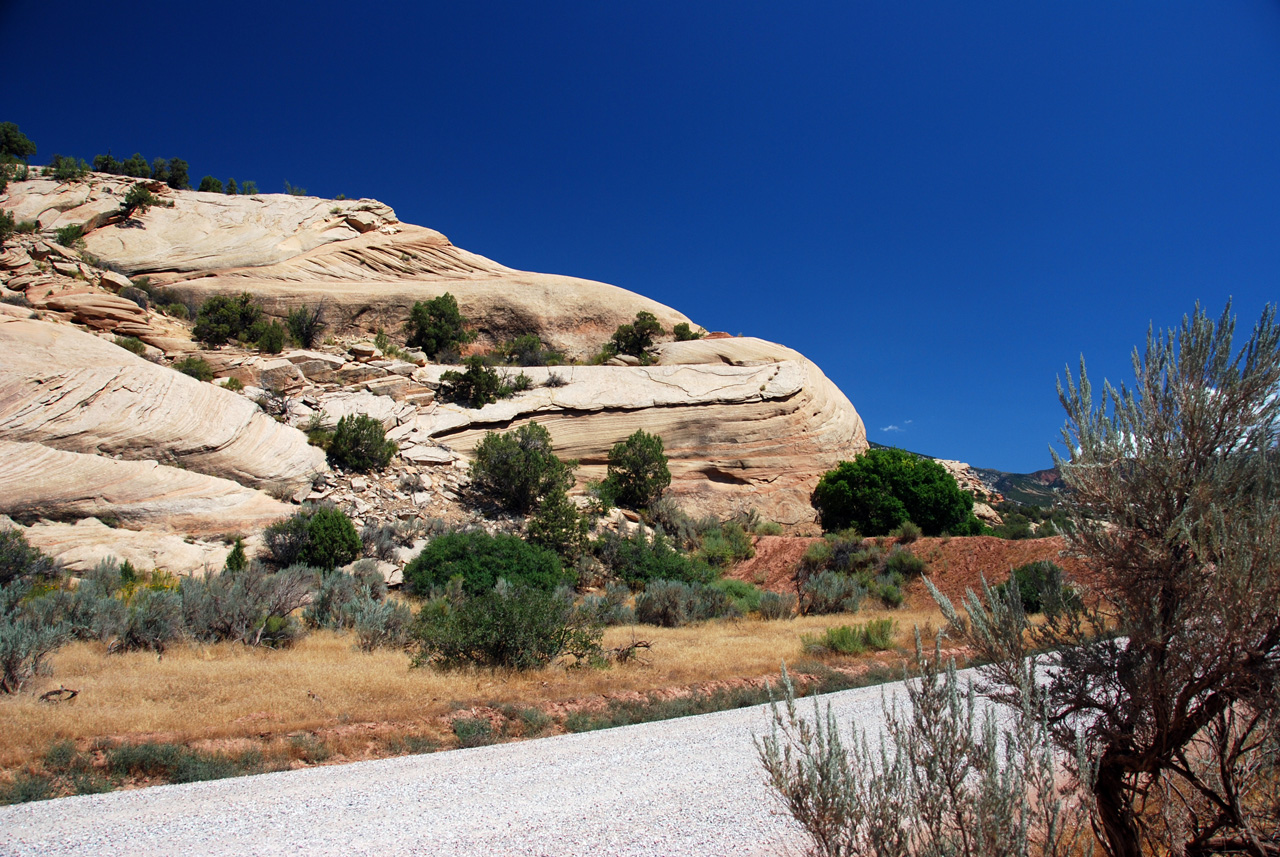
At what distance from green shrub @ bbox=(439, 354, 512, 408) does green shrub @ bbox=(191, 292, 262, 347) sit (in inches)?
372

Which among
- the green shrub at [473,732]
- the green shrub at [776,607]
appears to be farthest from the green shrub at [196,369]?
the green shrub at [473,732]

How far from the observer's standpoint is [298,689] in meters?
7.54

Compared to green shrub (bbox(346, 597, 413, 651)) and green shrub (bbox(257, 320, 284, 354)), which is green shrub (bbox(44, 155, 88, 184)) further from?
green shrub (bbox(346, 597, 413, 651))

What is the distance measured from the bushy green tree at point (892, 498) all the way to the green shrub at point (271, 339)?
2418 centimetres

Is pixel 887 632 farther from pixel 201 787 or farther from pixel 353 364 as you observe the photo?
pixel 353 364

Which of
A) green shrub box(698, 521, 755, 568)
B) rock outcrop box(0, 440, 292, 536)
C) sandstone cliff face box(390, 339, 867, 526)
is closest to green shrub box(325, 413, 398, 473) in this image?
sandstone cliff face box(390, 339, 867, 526)

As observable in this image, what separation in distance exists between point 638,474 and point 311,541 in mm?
12532

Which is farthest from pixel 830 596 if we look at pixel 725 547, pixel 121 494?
pixel 121 494

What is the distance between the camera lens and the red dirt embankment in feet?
55.0

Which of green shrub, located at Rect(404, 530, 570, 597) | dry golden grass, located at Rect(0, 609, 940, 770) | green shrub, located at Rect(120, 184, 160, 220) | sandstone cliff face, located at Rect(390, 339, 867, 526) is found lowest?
dry golden grass, located at Rect(0, 609, 940, 770)

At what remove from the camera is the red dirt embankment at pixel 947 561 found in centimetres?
1675

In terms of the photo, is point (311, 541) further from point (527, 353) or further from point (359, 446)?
point (527, 353)

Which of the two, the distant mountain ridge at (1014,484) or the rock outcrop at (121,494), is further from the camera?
the distant mountain ridge at (1014,484)

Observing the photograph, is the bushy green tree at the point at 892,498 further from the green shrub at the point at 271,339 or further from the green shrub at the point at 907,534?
the green shrub at the point at 271,339
